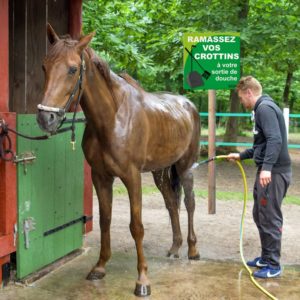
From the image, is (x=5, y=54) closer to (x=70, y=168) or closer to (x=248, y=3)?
(x=70, y=168)

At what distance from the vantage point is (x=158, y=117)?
171 inches

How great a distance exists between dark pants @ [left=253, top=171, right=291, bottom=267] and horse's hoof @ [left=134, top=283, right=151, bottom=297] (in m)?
1.18

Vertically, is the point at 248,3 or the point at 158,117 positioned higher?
the point at 248,3

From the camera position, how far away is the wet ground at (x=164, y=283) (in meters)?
3.78

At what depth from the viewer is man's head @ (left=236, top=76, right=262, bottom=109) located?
13.6ft

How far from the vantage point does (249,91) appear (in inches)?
164

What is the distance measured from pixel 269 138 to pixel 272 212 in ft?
2.20

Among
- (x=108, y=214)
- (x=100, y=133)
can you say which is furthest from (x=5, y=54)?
(x=108, y=214)

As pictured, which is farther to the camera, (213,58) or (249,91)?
(213,58)

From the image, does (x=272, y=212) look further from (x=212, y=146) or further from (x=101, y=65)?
(x=212, y=146)

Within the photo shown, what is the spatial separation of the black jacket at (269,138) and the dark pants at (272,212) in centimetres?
11

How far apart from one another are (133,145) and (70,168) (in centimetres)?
96

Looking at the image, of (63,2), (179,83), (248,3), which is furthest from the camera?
(179,83)

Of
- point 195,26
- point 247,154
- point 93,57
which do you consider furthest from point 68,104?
point 195,26
